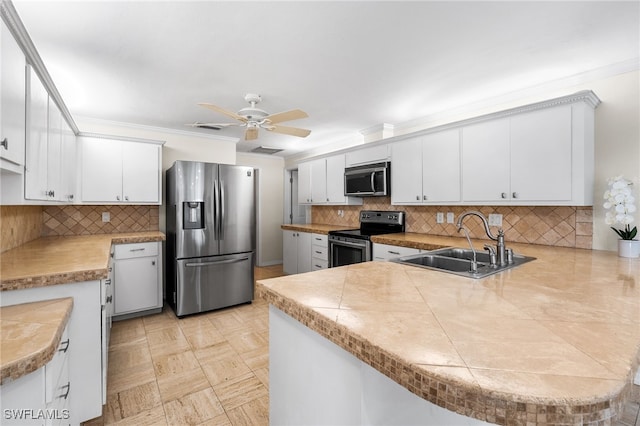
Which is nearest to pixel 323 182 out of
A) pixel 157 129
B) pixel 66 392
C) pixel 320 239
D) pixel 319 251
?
pixel 320 239

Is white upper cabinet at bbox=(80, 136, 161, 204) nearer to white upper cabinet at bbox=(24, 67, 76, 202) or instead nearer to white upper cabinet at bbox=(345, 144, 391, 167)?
white upper cabinet at bbox=(24, 67, 76, 202)

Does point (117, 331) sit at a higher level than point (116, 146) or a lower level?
lower

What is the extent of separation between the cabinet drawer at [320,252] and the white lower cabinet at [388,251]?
3.19ft

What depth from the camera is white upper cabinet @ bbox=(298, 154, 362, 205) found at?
4414 mm

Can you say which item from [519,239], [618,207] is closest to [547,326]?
[618,207]

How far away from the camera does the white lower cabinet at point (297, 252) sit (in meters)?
4.60

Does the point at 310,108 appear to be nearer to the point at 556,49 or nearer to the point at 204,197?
the point at 204,197

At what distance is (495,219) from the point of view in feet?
9.69

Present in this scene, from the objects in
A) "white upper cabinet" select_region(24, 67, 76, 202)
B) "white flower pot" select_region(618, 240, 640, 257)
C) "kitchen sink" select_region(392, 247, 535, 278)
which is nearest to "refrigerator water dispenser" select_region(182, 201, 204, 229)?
"white upper cabinet" select_region(24, 67, 76, 202)

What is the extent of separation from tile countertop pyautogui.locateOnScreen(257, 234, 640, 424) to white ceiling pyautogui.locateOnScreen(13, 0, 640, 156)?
1464 millimetres

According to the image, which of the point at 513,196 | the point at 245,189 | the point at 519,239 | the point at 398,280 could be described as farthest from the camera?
the point at 245,189

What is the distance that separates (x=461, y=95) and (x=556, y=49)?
870 mm

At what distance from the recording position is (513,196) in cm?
256

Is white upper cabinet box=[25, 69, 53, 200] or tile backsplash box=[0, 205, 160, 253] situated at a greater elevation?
white upper cabinet box=[25, 69, 53, 200]
